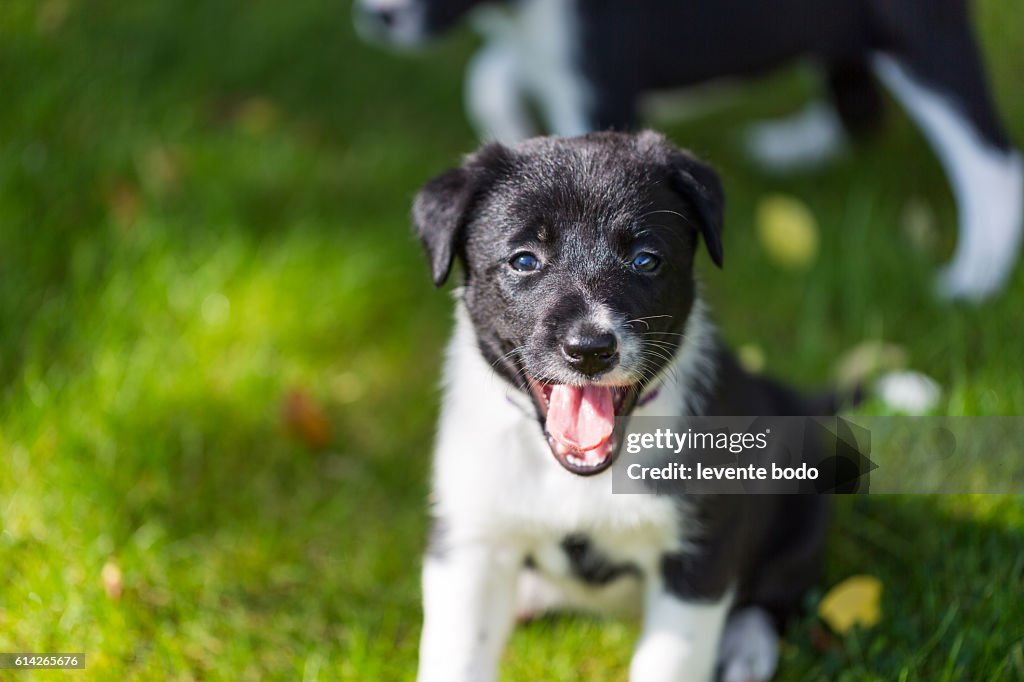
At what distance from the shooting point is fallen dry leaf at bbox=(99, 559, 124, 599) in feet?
9.39

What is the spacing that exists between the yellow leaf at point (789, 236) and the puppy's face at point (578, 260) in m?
1.88

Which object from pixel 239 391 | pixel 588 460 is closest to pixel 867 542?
pixel 588 460

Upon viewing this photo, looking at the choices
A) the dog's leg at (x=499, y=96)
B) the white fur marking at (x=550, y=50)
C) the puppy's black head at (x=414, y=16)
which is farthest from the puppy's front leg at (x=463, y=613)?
the dog's leg at (x=499, y=96)

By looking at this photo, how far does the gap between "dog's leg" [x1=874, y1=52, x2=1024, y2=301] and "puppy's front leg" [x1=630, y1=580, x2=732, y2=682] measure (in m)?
2.13

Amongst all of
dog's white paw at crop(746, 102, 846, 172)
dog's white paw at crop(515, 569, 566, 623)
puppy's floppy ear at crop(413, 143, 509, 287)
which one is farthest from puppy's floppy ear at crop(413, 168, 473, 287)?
dog's white paw at crop(746, 102, 846, 172)

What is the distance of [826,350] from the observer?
3863mm

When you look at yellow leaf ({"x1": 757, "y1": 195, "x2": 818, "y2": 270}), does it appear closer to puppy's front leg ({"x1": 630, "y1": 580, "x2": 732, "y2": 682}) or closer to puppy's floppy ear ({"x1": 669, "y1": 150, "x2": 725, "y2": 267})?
puppy's floppy ear ({"x1": 669, "y1": 150, "x2": 725, "y2": 267})

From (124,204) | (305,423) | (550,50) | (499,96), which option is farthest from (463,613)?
(499,96)

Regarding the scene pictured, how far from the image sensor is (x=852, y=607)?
280 cm

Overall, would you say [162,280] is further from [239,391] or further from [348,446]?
[348,446]

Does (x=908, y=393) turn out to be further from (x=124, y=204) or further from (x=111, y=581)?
(x=124, y=204)

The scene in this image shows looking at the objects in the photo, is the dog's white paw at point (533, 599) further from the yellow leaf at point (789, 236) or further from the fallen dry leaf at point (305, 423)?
the yellow leaf at point (789, 236)

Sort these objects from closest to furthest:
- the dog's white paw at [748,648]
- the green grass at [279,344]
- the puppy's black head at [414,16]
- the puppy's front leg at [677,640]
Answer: the puppy's front leg at [677,640] → the dog's white paw at [748,648] → the green grass at [279,344] → the puppy's black head at [414,16]

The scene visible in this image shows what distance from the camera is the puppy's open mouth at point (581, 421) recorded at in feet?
7.55
